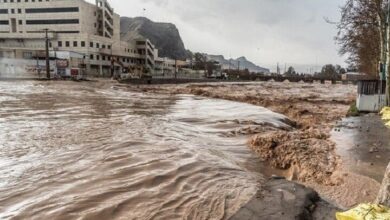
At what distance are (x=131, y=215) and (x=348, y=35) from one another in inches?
853

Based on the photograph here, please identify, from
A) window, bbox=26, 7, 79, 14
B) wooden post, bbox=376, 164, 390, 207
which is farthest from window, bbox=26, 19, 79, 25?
wooden post, bbox=376, 164, 390, 207

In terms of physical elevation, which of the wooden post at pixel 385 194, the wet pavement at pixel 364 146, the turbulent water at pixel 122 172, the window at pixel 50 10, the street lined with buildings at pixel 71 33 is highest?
the window at pixel 50 10

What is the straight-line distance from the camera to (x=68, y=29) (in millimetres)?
80438

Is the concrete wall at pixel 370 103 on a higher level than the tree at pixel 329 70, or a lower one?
lower

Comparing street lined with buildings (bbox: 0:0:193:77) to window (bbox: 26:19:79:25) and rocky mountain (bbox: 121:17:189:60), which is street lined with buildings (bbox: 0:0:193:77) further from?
rocky mountain (bbox: 121:17:189:60)

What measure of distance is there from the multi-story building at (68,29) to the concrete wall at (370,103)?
6523 centimetres

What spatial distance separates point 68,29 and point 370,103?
76.3 metres

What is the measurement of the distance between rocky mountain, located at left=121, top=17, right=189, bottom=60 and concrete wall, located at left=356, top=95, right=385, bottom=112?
446 feet

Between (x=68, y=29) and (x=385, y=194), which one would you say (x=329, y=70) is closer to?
(x=68, y=29)

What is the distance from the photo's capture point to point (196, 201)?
18.2ft

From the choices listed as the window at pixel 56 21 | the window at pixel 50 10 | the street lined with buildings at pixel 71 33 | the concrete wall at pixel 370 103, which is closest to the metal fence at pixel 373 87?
the concrete wall at pixel 370 103

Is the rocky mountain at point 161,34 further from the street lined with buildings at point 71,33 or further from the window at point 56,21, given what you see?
the window at point 56,21

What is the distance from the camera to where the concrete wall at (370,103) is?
52.2 feet

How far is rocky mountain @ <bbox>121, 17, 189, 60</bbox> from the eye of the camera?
155375 millimetres
